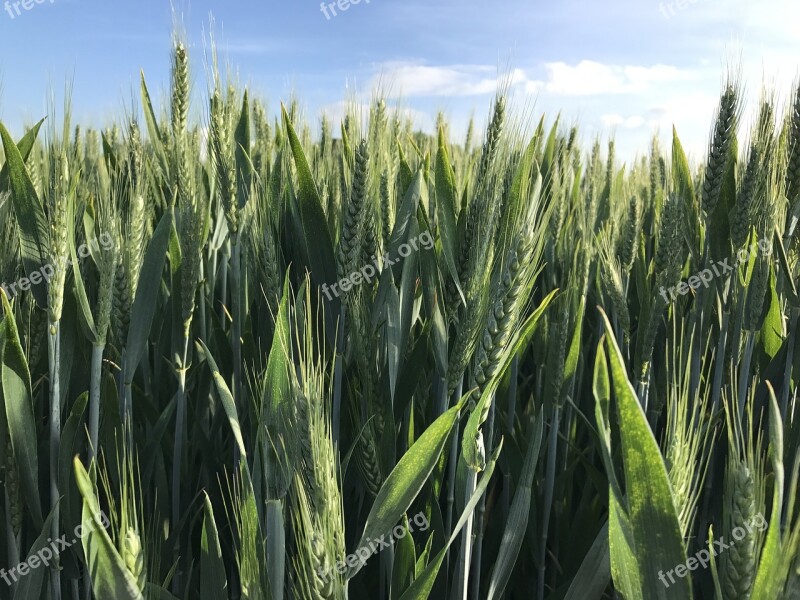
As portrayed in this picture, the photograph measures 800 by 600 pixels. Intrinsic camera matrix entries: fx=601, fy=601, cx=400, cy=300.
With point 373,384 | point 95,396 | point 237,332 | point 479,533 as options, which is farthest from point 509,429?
point 95,396

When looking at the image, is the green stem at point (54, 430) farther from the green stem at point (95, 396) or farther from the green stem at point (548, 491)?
the green stem at point (548, 491)

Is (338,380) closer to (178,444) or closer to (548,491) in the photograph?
(178,444)

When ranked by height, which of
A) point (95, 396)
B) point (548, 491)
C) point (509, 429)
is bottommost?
point (548, 491)

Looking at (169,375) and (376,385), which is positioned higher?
(376,385)

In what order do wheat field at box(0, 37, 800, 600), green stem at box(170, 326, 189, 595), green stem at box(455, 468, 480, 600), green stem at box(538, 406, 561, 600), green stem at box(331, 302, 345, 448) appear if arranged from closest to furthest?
wheat field at box(0, 37, 800, 600) < green stem at box(455, 468, 480, 600) < green stem at box(331, 302, 345, 448) < green stem at box(170, 326, 189, 595) < green stem at box(538, 406, 561, 600)

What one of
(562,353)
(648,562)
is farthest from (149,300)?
(648,562)

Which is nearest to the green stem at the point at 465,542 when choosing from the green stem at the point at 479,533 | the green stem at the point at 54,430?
the green stem at the point at 479,533

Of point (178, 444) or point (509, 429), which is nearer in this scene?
point (178, 444)

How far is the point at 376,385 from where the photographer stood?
1.22m

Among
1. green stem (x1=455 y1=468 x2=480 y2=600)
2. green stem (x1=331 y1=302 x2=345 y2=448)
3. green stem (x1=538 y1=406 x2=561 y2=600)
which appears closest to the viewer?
green stem (x1=455 y1=468 x2=480 y2=600)

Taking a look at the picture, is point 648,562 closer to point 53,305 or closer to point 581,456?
point 581,456

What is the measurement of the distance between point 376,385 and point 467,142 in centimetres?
267

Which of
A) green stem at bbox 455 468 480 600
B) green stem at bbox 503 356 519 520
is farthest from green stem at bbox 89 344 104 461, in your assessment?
green stem at bbox 503 356 519 520

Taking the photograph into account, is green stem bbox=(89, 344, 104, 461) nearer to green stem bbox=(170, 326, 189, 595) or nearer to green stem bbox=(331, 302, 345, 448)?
green stem bbox=(170, 326, 189, 595)
